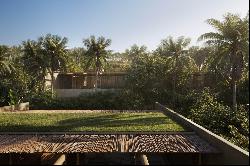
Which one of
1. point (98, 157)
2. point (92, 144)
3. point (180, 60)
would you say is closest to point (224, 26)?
point (180, 60)

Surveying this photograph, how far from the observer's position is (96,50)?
49.9 metres

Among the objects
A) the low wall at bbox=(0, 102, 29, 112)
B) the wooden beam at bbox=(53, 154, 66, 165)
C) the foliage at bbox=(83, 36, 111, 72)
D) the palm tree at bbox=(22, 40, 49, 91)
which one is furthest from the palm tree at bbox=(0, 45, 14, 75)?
the wooden beam at bbox=(53, 154, 66, 165)

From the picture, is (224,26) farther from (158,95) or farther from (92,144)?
(92,144)

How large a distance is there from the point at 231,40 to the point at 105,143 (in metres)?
19.6

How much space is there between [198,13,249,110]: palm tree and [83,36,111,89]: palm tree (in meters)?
21.6

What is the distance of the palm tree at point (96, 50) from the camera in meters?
49.8

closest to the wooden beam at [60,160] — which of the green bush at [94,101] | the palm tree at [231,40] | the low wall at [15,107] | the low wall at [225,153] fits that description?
the low wall at [225,153]

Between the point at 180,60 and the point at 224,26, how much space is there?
14.3m

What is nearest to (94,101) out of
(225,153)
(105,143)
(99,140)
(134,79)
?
(134,79)

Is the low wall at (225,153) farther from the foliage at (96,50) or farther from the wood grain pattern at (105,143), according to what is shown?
the foliage at (96,50)

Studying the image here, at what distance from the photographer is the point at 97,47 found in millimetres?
49812

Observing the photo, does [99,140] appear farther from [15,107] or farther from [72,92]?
[72,92]

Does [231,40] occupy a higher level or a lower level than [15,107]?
higher

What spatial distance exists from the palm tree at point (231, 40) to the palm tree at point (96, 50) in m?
21.6
